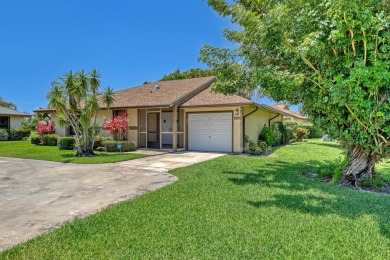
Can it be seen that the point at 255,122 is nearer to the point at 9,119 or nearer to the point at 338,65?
the point at 338,65

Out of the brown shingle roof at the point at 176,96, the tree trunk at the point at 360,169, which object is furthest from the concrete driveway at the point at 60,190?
the brown shingle roof at the point at 176,96

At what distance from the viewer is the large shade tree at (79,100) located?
39.8 feet

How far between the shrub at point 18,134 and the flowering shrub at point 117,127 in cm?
1622

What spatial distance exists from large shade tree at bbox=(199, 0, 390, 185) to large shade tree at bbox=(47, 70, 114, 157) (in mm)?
8591

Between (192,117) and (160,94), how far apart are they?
3.19 metres

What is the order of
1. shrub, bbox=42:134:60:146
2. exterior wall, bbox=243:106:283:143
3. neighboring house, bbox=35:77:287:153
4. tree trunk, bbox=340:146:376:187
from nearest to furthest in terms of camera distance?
tree trunk, bbox=340:146:376:187 → neighboring house, bbox=35:77:287:153 → exterior wall, bbox=243:106:283:143 → shrub, bbox=42:134:60:146

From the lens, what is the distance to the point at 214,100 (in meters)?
14.2

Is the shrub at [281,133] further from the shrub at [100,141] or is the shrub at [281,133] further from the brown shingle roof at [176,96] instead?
the shrub at [100,141]

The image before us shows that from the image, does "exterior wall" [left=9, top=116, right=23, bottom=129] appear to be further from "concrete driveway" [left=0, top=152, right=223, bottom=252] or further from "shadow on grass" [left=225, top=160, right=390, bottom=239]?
"shadow on grass" [left=225, top=160, right=390, bottom=239]

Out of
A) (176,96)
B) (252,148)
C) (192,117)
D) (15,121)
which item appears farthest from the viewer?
(15,121)

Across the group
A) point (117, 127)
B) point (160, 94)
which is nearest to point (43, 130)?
point (117, 127)

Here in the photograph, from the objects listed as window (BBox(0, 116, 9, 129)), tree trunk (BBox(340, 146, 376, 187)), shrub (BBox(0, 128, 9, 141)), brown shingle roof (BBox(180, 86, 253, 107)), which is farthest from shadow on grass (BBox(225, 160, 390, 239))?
window (BBox(0, 116, 9, 129))

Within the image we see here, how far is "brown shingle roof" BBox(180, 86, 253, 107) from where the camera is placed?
1304cm

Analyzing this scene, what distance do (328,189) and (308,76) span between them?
10.3 ft
